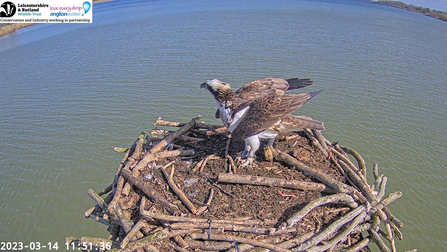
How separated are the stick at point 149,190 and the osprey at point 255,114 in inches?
63.2

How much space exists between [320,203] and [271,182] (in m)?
0.86

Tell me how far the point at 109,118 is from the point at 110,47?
919 cm

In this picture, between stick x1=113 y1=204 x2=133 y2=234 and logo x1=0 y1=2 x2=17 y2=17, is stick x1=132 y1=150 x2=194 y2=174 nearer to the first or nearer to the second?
stick x1=113 y1=204 x2=133 y2=234

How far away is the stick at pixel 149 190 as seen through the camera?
4391 mm

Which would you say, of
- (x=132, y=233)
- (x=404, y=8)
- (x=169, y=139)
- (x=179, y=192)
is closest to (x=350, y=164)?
(x=179, y=192)

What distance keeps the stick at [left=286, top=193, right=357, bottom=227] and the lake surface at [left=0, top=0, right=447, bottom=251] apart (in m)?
3.48

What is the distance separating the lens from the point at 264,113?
195 inches

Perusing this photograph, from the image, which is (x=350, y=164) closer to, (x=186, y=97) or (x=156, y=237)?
(x=156, y=237)

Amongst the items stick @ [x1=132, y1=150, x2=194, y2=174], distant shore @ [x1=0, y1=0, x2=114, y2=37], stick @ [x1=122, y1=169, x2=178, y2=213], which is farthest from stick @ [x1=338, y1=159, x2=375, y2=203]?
distant shore @ [x1=0, y1=0, x2=114, y2=37]

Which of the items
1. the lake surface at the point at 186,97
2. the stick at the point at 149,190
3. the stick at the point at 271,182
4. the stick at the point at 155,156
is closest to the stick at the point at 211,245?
the stick at the point at 149,190

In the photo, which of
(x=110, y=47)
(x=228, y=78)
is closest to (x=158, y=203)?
(x=228, y=78)

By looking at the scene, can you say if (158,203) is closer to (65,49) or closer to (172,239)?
(172,239)

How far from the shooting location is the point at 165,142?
18.7 feet

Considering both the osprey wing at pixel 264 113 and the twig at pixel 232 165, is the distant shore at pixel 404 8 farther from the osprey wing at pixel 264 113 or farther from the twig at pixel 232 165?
the osprey wing at pixel 264 113
